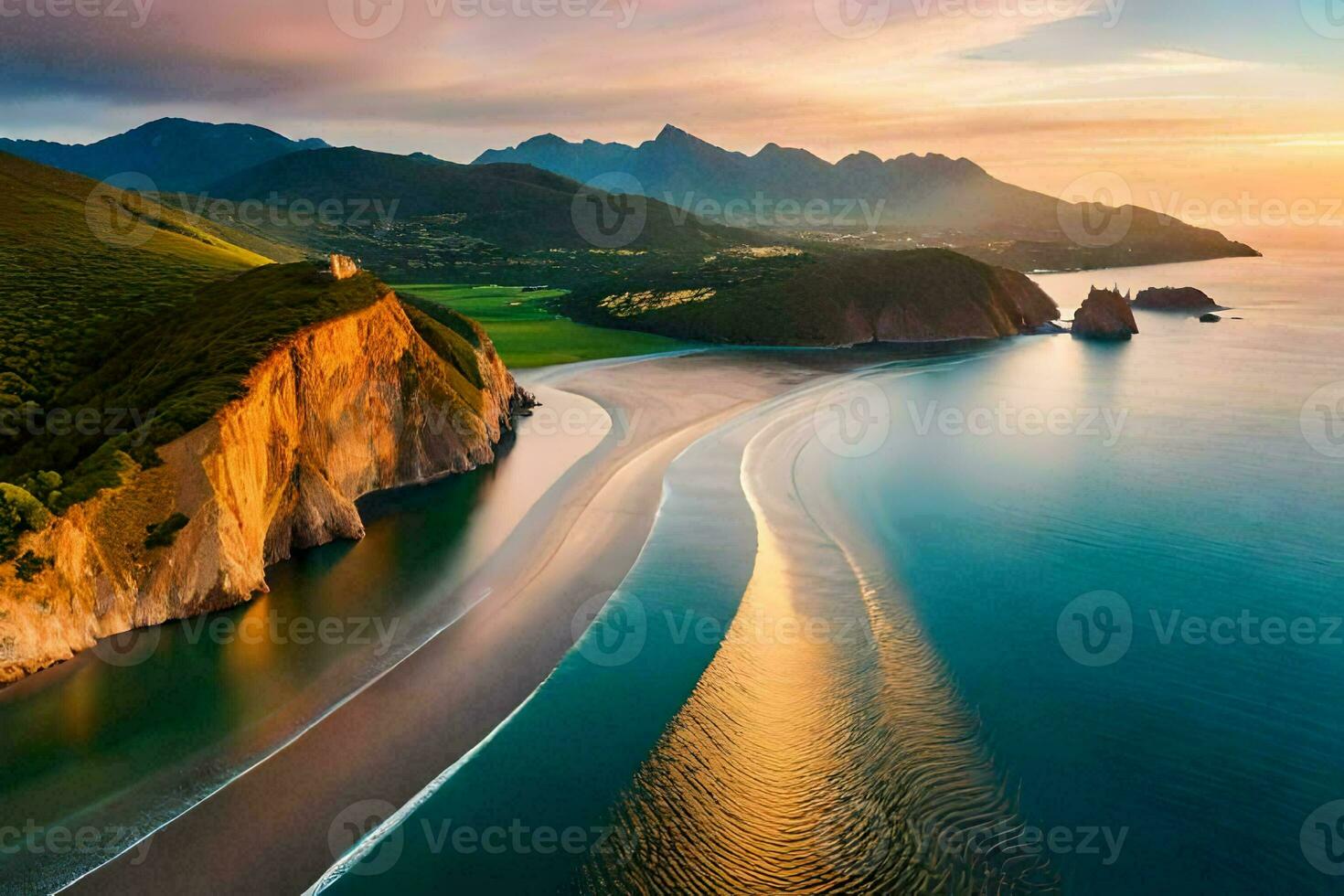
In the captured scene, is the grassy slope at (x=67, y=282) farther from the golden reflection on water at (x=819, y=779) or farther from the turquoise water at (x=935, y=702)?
the golden reflection on water at (x=819, y=779)

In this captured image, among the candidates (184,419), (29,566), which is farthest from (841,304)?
(29,566)

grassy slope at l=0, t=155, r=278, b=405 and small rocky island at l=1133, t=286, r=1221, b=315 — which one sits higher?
grassy slope at l=0, t=155, r=278, b=405

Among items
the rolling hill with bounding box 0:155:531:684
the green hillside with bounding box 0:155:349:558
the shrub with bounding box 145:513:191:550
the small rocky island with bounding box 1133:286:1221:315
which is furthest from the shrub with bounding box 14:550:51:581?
the small rocky island with bounding box 1133:286:1221:315

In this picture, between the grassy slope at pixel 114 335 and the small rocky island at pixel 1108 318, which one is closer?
the grassy slope at pixel 114 335

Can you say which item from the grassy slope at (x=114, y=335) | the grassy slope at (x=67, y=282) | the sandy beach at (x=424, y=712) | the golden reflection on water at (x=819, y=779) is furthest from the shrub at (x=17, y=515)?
the golden reflection on water at (x=819, y=779)

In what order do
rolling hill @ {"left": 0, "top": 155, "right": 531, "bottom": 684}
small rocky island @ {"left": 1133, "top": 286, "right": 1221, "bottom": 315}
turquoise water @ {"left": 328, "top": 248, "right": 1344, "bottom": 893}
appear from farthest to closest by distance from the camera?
small rocky island @ {"left": 1133, "top": 286, "right": 1221, "bottom": 315} → rolling hill @ {"left": 0, "top": 155, "right": 531, "bottom": 684} → turquoise water @ {"left": 328, "top": 248, "right": 1344, "bottom": 893}

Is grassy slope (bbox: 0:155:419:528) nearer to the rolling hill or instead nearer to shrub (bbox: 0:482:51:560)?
the rolling hill

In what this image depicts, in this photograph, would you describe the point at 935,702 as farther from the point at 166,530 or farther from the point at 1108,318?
the point at 1108,318
